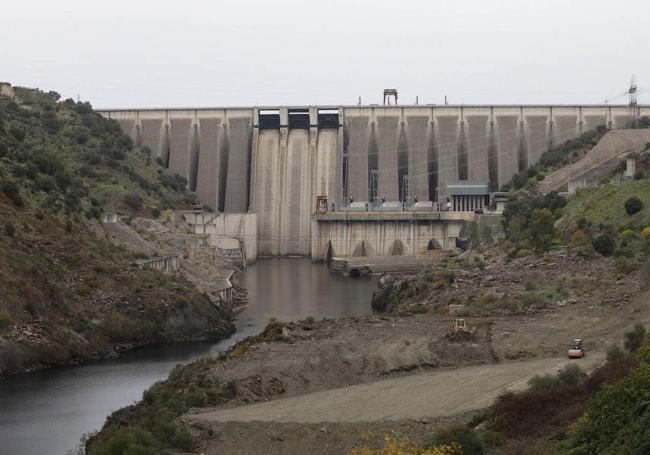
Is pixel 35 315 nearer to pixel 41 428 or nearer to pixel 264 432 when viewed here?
pixel 41 428

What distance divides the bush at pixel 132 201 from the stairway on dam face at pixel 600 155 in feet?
89.4

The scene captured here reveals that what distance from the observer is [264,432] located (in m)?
27.4

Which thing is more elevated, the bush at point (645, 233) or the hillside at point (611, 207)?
the hillside at point (611, 207)

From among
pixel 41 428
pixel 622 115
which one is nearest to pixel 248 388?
pixel 41 428

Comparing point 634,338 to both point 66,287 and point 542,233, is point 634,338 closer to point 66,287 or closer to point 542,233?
point 542,233

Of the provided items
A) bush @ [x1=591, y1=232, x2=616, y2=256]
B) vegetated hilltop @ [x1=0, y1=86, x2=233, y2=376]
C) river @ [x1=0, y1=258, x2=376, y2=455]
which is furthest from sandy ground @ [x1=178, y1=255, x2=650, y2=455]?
vegetated hilltop @ [x1=0, y1=86, x2=233, y2=376]

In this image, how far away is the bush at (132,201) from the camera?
80.9 meters

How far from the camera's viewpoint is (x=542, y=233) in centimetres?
5572

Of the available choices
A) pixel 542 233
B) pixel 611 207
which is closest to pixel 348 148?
pixel 611 207

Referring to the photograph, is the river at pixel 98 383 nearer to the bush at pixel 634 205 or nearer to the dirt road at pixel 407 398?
the dirt road at pixel 407 398

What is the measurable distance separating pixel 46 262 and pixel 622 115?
209 feet

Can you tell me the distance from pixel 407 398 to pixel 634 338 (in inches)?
239

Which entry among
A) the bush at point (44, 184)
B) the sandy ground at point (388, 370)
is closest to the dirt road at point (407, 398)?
the sandy ground at point (388, 370)

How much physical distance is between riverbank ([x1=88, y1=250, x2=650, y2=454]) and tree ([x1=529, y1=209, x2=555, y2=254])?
7.07m
